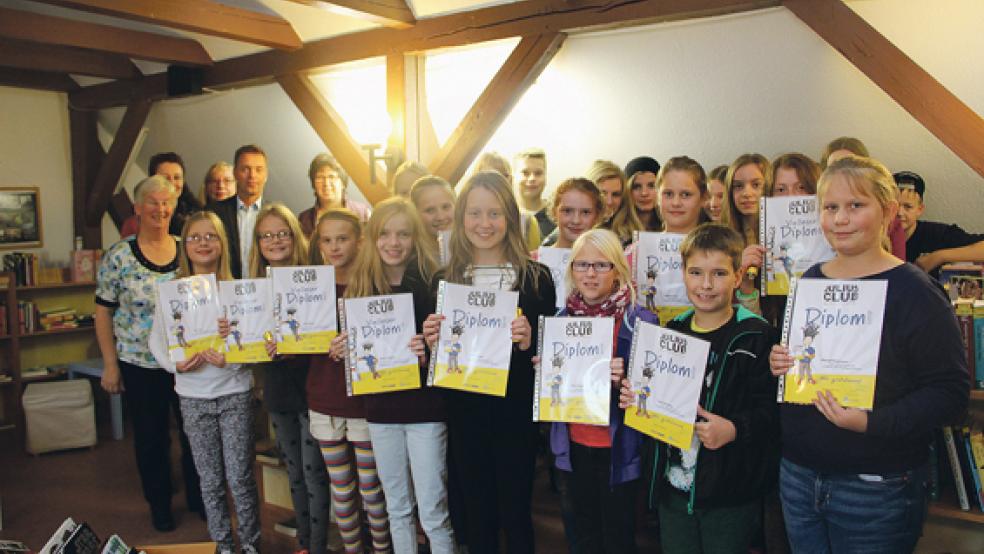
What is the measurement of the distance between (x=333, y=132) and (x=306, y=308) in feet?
8.94

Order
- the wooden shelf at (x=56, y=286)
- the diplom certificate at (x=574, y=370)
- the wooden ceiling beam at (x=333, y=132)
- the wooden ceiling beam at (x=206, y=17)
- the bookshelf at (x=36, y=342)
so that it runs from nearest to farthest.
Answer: the diplom certificate at (x=574, y=370), the wooden ceiling beam at (x=206, y=17), the wooden ceiling beam at (x=333, y=132), the bookshelf at (x=36, y=342), the wooden shelf at (x=56, y=286)

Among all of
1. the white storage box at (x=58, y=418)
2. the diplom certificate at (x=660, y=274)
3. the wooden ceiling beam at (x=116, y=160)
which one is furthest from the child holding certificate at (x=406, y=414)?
the wooden ceiling beam at (x=116, y=160)

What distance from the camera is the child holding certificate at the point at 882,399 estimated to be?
174cm

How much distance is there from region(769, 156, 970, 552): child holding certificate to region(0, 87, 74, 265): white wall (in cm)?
642

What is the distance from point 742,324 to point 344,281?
1486mm

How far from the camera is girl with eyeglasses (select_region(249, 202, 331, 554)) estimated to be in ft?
9.61

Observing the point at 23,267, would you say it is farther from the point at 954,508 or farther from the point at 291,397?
the point at 954,508

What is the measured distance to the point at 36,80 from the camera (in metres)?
6.18

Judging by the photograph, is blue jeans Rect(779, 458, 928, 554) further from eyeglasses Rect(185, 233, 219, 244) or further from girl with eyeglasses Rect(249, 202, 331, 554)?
eyeglasses Rect(185, 233, 219, 244)

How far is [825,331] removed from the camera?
72.4 inches

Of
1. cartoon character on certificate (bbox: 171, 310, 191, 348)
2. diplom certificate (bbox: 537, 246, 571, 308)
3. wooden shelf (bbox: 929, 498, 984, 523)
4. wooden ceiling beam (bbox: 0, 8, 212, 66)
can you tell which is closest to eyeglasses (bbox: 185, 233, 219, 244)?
cartoon character on certificate (bbox: 171, 310, 191, 348)

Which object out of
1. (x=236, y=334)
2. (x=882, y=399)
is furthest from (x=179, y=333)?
(x=882, y=399)

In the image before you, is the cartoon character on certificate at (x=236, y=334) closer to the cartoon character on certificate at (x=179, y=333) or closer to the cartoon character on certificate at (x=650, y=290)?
the cartoon character on certificate at (x=179, y=333)

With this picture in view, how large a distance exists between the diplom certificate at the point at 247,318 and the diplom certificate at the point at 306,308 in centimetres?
17
